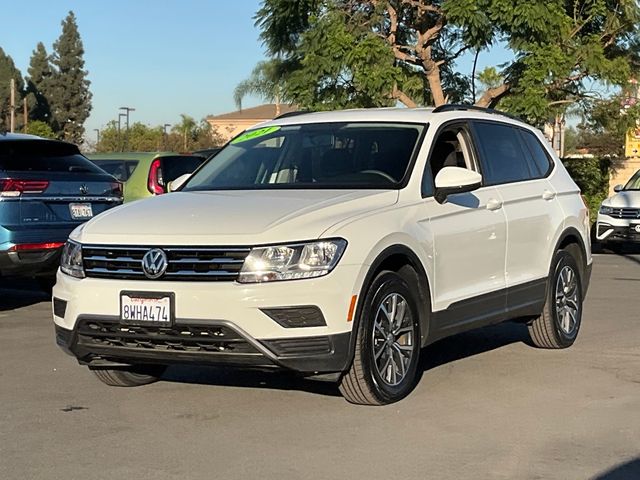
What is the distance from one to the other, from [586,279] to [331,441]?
4.06 m

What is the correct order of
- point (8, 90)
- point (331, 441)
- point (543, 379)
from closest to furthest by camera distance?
1. point (331, 441)
2. point (543, 379)
3. point (8, 90)

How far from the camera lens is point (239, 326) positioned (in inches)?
215

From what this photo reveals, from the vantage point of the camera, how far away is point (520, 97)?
22516 millimetres

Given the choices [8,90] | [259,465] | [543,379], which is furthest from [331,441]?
[8,90]

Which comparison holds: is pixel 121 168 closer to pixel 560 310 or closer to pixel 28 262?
pixel 28 262

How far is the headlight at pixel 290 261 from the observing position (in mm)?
5469

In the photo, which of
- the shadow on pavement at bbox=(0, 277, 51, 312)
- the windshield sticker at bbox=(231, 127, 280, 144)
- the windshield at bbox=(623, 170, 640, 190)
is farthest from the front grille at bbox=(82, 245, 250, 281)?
the windshield at bbox=(623, 170, 640, 190)

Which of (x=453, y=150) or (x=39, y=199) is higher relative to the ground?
(x=453, y=150)

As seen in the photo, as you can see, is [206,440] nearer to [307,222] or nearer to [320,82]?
[307,222]

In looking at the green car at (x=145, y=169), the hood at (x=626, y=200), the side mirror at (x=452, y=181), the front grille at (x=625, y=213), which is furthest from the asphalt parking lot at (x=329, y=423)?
the hood at (x=626, y=200)

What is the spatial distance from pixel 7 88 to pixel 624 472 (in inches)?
3103

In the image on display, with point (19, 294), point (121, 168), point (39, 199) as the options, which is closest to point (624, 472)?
point (39, 199)

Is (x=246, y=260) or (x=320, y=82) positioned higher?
(x=320, y=82)

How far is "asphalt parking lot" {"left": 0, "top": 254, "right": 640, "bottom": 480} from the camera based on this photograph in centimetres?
493
